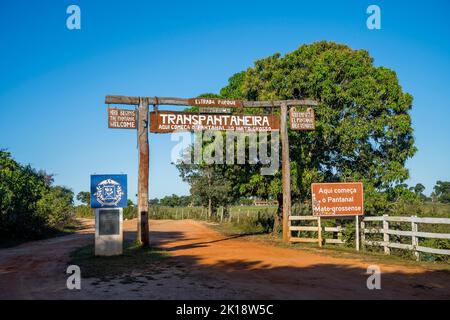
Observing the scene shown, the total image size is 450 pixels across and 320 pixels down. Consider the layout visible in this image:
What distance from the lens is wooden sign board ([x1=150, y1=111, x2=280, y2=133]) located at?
16453mm

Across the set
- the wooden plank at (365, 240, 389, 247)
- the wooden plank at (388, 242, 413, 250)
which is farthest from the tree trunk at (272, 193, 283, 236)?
the wooden plank at (388, 242, 413, 250)

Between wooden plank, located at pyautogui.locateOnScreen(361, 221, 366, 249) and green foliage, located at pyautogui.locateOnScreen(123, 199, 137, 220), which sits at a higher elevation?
wooden plank, located at pyautogui.locateOnScreen(361, 221, 366, 249)

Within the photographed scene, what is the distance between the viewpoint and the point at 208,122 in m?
17.3

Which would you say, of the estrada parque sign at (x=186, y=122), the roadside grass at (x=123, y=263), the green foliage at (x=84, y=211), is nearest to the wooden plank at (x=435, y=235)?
the estrada parque sign at (x=186, y=122)

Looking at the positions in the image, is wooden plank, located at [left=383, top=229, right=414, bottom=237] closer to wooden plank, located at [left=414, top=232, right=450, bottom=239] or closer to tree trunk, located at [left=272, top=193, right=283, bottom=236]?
wooden plank, located at [left=414, top=232, right=450, bottom=239]

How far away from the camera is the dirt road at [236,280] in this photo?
308 inches

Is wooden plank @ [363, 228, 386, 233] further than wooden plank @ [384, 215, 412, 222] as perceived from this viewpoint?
Yes

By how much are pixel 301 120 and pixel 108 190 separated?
30.0 ft

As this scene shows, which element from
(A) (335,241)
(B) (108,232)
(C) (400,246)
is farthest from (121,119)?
(C) (400,246)

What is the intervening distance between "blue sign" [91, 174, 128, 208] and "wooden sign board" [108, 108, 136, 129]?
7.83ft

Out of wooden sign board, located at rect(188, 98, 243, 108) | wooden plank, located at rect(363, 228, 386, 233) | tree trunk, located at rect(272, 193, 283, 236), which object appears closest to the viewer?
wooden plank, located at rect(363, 228, 386, 233)

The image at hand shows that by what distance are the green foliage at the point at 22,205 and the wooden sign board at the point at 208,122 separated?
37.2 ft

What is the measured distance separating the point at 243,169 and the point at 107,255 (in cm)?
991
